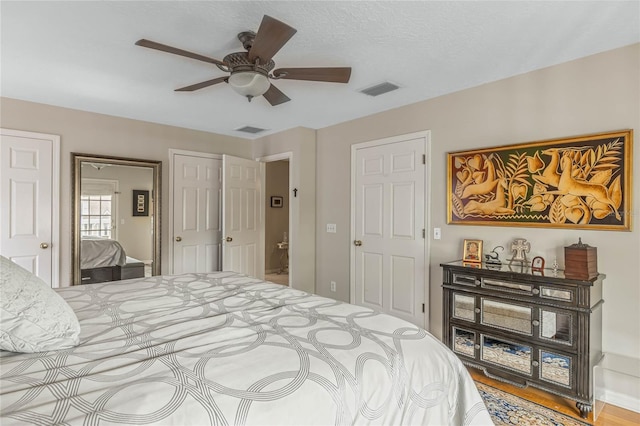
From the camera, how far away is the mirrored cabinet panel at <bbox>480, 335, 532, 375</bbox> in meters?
2.43

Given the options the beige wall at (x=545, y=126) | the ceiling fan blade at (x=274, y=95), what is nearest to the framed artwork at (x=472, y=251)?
the beige wall at (x=545, y=126)

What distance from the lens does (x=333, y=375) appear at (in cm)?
111

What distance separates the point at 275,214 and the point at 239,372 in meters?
6.41

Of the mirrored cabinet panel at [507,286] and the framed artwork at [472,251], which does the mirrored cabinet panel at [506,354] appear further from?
the framed artwork at [472,251]

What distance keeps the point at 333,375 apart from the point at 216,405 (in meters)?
0.37

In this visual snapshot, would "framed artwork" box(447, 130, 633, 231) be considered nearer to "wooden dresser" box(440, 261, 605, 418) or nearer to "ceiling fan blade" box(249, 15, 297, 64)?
"wooden dresser" box(440, 261, 605, 418)

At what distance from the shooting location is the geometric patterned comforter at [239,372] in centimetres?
89

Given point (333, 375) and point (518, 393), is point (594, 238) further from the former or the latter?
point (333, 375)

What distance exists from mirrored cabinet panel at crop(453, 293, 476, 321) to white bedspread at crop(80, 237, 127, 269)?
3734 mm

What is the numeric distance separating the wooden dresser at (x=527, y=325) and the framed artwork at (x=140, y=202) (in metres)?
3.56

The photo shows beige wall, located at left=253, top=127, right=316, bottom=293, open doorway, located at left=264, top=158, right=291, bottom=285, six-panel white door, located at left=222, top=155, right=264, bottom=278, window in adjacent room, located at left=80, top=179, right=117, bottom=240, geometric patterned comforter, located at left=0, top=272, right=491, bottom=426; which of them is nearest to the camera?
geometric patterned comforter, located at left=0, top=272, right=491, bottom=426

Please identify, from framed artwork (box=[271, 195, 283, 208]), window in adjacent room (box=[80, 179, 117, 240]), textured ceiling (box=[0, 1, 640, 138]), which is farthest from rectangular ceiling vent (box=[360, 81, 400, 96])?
framed artwork (box=[271, 195, 283, 208])

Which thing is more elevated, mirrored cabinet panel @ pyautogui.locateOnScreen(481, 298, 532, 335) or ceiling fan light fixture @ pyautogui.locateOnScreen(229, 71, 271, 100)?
ceiling fan light fixture @ pyautogui.locateOnScreen(229, 71, 271, 100)

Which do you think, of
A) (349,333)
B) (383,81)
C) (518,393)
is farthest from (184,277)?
(518,393)
